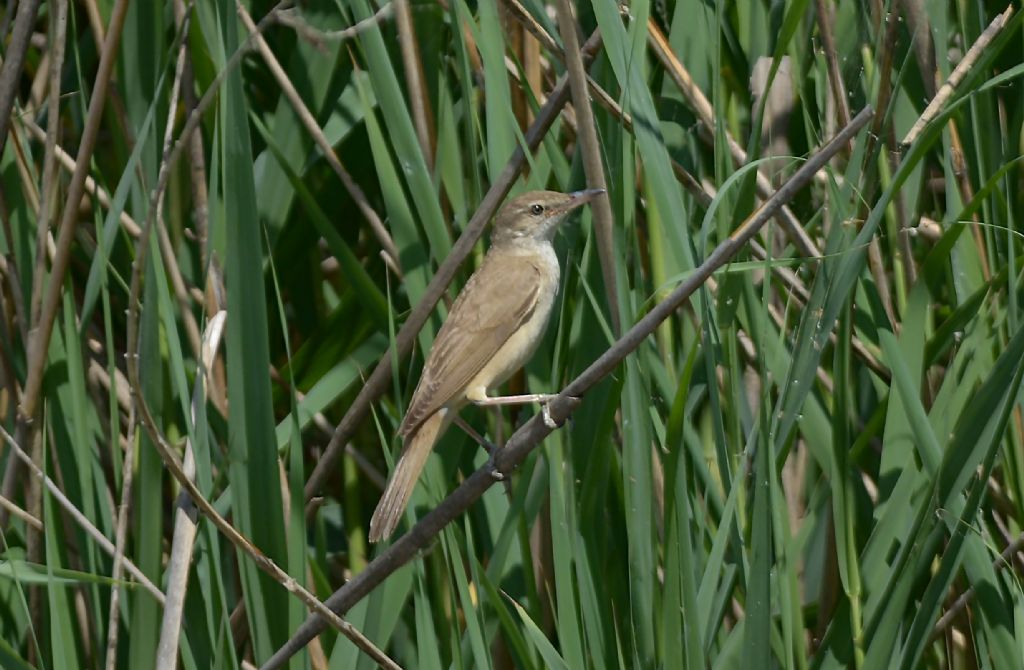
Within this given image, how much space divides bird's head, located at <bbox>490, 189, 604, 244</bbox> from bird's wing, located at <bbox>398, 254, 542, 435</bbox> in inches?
3.3

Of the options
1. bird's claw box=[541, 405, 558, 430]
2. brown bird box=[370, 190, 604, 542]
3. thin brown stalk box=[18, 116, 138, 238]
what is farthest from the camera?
thin brown stalk box=[18, 116, 138, 238]

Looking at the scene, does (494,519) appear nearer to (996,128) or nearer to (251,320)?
(251,320)

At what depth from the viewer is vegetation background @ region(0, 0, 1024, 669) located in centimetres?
202

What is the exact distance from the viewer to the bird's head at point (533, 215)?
8.52 ft

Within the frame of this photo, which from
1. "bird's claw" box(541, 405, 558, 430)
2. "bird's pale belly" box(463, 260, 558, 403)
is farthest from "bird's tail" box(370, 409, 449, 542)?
"bird's claw" box(541, 405, 558, 430)

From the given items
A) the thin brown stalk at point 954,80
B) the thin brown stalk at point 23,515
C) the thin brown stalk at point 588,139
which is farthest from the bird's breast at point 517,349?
the thin brown stalk at point 23,515

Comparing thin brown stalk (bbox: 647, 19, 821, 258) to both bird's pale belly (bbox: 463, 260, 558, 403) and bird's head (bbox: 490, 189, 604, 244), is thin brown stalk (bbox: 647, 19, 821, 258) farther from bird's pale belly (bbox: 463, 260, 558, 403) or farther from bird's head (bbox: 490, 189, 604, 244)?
bird's pale belly (bbox: 463, 260, 558, 403)

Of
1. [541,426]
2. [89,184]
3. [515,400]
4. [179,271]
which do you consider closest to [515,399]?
[515,400]

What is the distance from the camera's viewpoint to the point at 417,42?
8.78 ft

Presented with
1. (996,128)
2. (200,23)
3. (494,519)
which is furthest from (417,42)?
(996,128)

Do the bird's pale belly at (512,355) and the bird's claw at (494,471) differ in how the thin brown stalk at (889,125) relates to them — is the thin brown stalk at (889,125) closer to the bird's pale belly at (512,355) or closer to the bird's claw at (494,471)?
the bird's pale belly at (512,355)

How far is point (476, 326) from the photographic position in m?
2.75

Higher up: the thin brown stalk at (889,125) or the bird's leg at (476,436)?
the thin brown stalk at (889,125)

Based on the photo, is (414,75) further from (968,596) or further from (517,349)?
(968,596)
